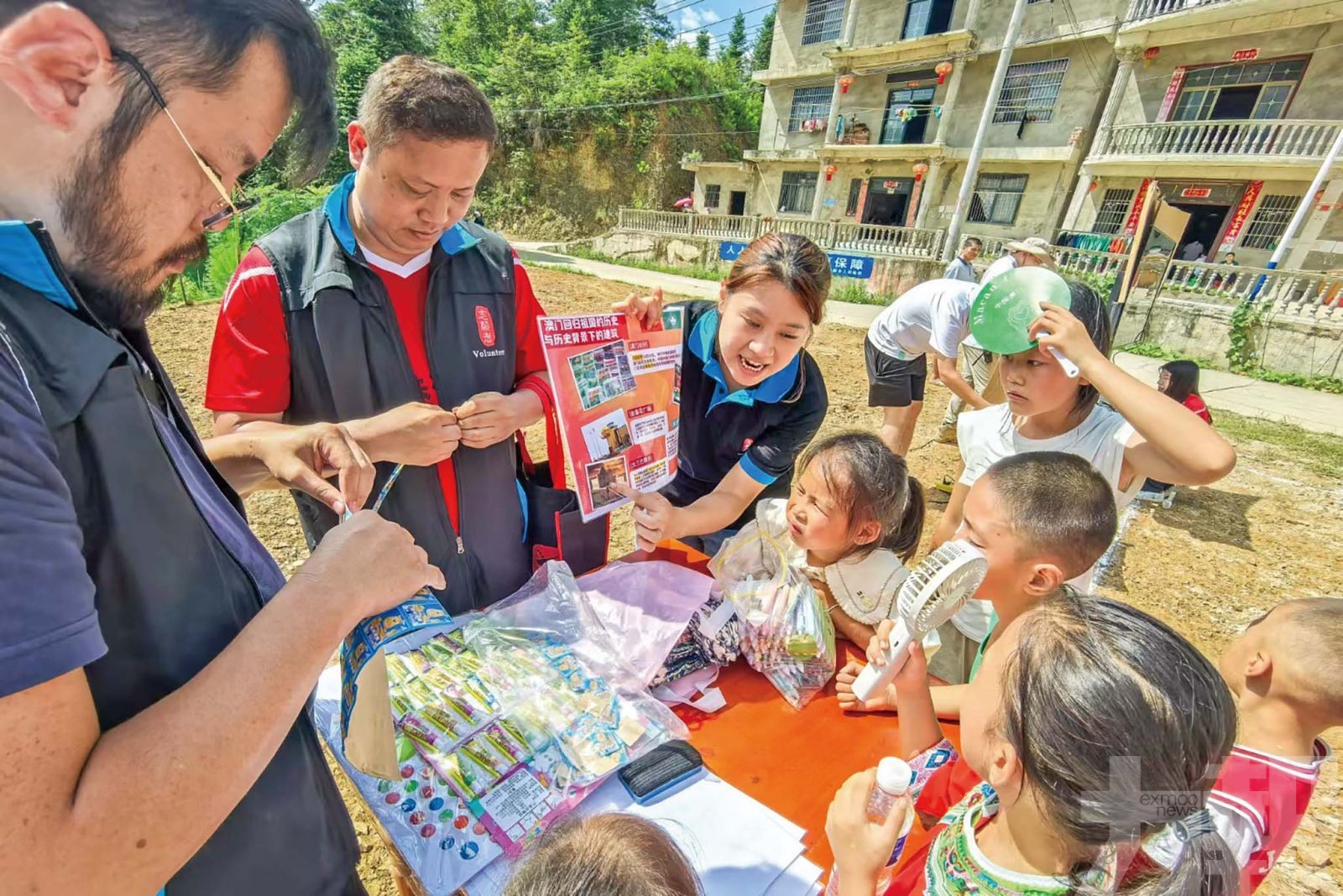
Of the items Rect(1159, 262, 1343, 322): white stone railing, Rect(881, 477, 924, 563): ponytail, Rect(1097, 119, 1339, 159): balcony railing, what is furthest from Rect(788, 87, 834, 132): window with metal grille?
Rect(881, 477, 924, 563): ponytail

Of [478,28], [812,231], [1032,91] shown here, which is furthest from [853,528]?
[478,28]

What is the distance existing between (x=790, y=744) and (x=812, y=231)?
1866 cm

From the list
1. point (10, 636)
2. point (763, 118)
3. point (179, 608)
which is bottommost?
point (179, 608)

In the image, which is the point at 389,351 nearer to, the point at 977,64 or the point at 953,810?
the point at 953,810

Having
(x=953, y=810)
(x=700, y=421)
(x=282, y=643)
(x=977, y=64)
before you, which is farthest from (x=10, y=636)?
(x=977, y=64)

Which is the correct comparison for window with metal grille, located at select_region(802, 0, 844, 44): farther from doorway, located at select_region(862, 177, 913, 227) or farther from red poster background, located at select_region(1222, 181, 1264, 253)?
red poster background, located at select_region(1222, 181, 1264, 253)

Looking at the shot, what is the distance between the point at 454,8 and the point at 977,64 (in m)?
26.0

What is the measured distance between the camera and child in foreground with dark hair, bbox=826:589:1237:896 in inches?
32.2

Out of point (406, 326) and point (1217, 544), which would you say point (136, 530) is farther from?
point (1217, 544)

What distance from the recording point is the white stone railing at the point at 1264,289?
9.73m

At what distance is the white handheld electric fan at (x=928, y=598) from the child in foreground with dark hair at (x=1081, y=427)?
2.14 ft

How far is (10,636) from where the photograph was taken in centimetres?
44

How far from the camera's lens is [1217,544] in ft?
14.9

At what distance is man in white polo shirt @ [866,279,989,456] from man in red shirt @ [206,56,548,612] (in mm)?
3004
